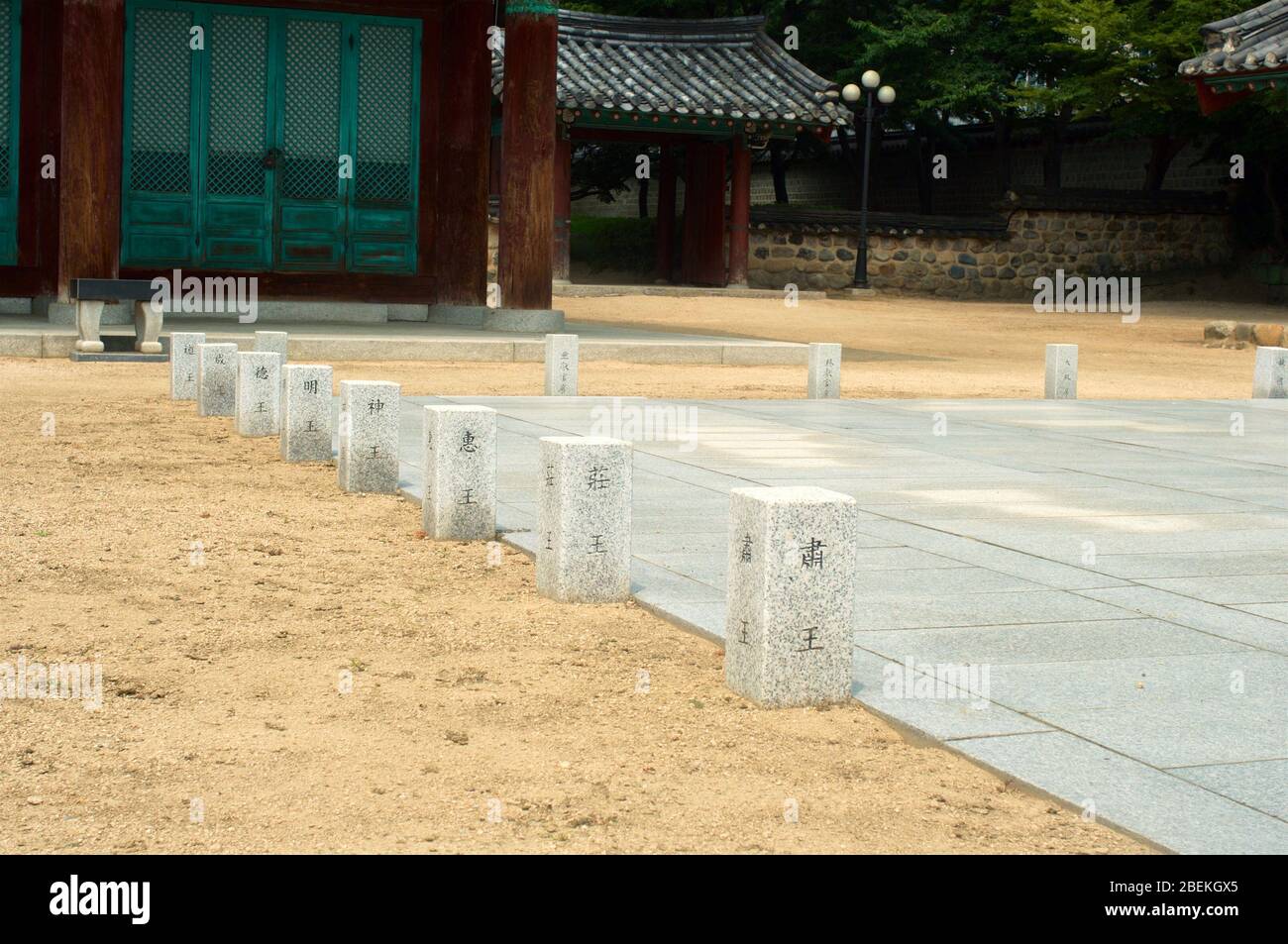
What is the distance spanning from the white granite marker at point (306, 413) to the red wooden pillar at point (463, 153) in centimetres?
972


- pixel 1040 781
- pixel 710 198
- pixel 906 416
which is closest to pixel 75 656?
pixel 1040 781

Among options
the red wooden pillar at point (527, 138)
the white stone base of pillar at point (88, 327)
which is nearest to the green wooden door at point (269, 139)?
the red wooden pillar at point (527, 138)

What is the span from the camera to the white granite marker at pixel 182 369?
11312mm

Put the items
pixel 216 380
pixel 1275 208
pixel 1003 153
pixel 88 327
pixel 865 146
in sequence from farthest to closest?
pixel 1003 153 < pixel 1275 208 < pixel 865 146 < pixel 88 327 < pixel 216 380

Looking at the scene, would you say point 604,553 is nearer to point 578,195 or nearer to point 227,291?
point 227,291

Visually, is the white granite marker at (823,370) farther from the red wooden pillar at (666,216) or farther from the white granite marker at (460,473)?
the red wooden pillar at (666,216)

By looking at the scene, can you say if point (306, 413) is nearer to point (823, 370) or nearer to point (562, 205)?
point (823, 370)

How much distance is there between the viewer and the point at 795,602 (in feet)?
14.1

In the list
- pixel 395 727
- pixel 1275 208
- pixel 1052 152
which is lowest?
pixel 395 727

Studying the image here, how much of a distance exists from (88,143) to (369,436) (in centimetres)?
871

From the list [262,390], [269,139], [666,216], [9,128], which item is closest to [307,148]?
[269,139]

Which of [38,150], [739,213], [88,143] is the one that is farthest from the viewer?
[739,213]

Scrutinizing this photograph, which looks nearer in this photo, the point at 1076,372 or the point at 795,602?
the point at 795,602

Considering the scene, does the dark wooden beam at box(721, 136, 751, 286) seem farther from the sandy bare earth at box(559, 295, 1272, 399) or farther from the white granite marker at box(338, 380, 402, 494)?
the white granite marker at box(338, 380, 402, 494)
